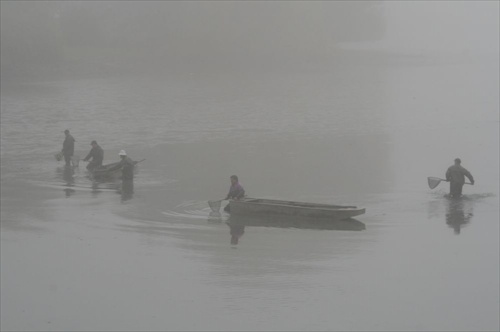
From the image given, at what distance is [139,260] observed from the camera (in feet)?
79.3

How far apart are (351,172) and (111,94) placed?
38723mm

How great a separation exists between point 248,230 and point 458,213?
21.4 feet

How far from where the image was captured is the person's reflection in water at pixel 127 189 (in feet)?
106

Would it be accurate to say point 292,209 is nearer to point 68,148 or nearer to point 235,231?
point 235,231

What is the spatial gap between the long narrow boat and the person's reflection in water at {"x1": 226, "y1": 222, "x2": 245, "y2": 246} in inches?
27.7

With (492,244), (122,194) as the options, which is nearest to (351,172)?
(122,194)

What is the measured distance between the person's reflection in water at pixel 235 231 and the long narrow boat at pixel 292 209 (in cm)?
70

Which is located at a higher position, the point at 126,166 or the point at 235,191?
the point at 126,166

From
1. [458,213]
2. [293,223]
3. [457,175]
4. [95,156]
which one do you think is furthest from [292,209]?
[95,156]

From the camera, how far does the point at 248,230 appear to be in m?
27.2

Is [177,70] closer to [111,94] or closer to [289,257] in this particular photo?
[111,94]

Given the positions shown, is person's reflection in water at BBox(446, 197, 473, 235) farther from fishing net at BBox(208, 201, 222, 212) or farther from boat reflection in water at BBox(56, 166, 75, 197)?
boat reflection in water at BBox(56, 166, 75, 197)

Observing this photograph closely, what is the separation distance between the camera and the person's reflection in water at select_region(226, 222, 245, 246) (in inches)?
1028

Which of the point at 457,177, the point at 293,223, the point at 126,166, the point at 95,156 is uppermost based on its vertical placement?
the point at 95,156
